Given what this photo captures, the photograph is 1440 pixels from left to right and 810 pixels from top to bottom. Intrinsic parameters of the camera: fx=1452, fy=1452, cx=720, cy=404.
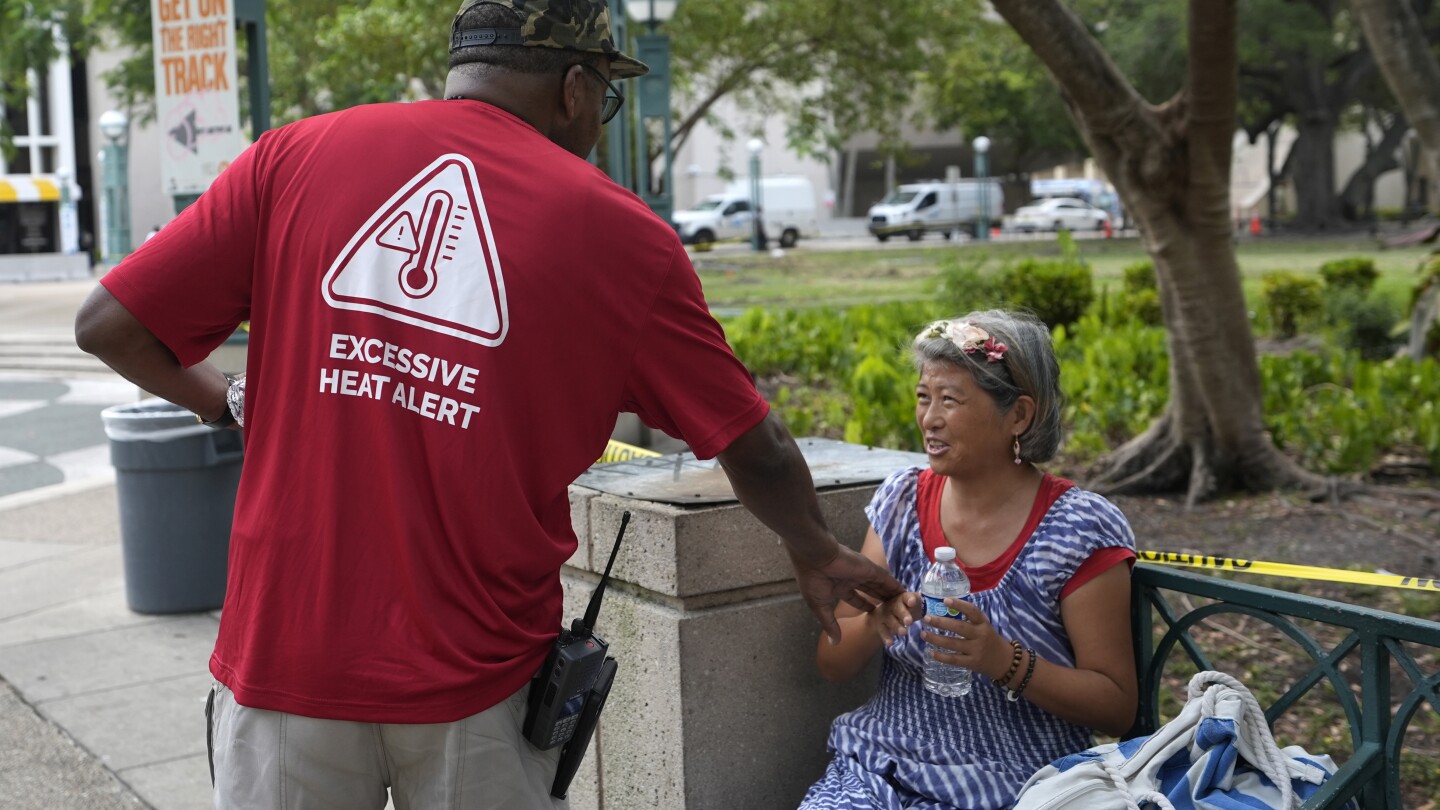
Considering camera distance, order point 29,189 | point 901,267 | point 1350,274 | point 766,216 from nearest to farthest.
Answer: point 1350,274, point 901,267, point 29,189, point 766,216

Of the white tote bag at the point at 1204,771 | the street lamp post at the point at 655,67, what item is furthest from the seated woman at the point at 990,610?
the street lamp post at the point at 655,67

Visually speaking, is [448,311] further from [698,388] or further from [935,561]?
[935,561]

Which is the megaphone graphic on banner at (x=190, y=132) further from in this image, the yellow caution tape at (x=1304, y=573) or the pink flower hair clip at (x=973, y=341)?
the yellow caution tape at (x=1304, y=573)

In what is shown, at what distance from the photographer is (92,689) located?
18.4ft

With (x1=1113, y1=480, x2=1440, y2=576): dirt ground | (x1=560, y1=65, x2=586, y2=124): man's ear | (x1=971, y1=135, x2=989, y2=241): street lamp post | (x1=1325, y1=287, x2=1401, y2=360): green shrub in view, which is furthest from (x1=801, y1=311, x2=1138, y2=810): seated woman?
(x1=971, y1=135, x2=989, y2=241): street lamp post

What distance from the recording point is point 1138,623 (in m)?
2.98

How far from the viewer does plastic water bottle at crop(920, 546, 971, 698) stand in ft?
8.95

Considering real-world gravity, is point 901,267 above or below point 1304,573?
below

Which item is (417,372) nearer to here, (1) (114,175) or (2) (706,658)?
(2) (706,658)

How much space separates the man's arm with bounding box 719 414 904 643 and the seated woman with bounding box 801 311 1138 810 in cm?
26

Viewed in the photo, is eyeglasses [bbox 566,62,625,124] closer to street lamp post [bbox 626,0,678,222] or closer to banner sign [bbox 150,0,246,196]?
banner sign [bbox 150,0,246,196]

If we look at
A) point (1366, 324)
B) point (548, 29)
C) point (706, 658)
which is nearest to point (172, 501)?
point (706, 658)

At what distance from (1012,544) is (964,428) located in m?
0.25

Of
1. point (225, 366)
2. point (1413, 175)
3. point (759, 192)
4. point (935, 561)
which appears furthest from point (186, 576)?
point (1413, 175)
